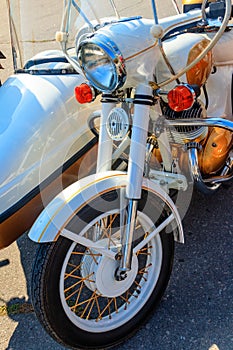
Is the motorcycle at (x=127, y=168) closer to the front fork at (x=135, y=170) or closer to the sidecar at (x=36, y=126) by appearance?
the front fork at (x=135, y=170)

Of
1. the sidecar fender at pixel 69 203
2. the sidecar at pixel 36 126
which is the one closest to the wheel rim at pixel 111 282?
the sidecar fender at pixel 69 203

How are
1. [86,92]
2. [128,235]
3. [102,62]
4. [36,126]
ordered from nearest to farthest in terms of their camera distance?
[102,62]
[128,235]
[86,92]
[36,126]

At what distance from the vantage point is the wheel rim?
165 cm

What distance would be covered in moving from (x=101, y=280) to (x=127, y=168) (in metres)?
0.46

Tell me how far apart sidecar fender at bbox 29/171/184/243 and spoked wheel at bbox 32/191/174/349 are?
1.4 inches

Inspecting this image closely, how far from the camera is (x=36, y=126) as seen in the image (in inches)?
76.7

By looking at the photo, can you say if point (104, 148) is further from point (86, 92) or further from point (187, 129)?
point (187, 129)

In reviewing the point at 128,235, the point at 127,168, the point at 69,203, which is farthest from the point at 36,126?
the point at 128,235

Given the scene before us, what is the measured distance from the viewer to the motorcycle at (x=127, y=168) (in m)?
1.46

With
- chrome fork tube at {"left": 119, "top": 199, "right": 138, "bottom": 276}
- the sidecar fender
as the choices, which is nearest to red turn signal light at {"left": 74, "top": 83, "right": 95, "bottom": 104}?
the sidecar fender

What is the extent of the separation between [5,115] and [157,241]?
0.91 meters

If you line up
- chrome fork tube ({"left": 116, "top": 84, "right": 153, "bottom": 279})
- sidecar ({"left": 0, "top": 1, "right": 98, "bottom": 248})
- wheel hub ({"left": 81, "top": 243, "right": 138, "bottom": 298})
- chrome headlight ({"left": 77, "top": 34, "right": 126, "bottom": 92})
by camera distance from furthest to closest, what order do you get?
sidecar ({"left": 0, "top": 1, "right": 98, "bottom": 248})
wheel hub ({"left": 81, "top": 243, "right": 138, "bottom": 298})
chrome fork tube ({"left": 116, "top": 84, "right": 153, "bottom": 279})
chrome headlight ({"left": 77, "top": 34, "right": 126, "bottom": 92})

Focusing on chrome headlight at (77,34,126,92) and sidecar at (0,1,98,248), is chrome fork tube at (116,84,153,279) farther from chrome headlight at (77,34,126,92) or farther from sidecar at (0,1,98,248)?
sidecar at (0,1,98,248)

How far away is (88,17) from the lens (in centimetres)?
174
